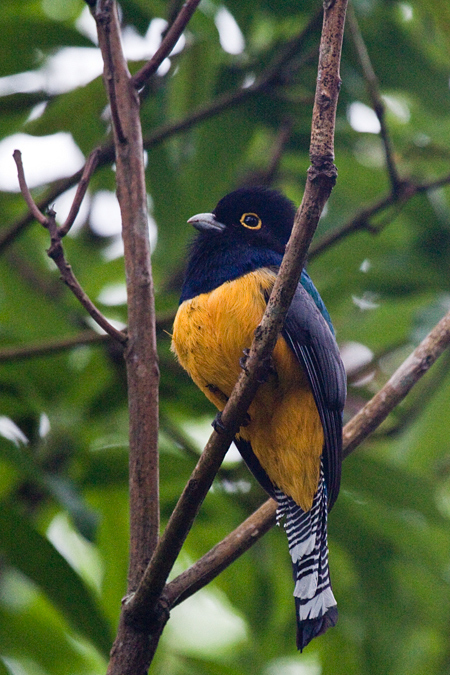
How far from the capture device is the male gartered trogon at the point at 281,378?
110 inches

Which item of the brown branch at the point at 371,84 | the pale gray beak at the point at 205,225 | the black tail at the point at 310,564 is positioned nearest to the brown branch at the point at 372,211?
the brown branch at the point at 371,84

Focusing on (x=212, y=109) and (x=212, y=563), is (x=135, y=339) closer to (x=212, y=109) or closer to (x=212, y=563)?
(x=212, y=563)

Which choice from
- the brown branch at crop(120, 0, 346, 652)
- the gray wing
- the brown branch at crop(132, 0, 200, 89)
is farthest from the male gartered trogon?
the brown branch at crop(132, 0, 200, 89)

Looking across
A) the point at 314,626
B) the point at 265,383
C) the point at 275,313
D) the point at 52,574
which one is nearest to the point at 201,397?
the point at 265,383

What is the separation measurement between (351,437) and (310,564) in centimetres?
48

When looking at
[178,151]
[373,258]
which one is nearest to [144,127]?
[178,151]

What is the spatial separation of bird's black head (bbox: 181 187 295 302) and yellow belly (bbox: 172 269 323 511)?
11 centimetres

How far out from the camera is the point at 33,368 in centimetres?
353

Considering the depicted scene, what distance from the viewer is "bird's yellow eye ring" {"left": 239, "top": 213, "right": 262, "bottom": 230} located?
3.45 m

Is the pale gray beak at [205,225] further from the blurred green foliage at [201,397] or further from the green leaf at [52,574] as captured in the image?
the green leaf at [52,574]

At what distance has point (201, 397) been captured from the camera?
3.62m

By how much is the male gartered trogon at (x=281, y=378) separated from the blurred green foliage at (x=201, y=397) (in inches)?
12.6

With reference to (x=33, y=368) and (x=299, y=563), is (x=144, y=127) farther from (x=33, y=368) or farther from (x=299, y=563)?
(x=299, y=563)

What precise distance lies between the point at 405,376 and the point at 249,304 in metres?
0.65
